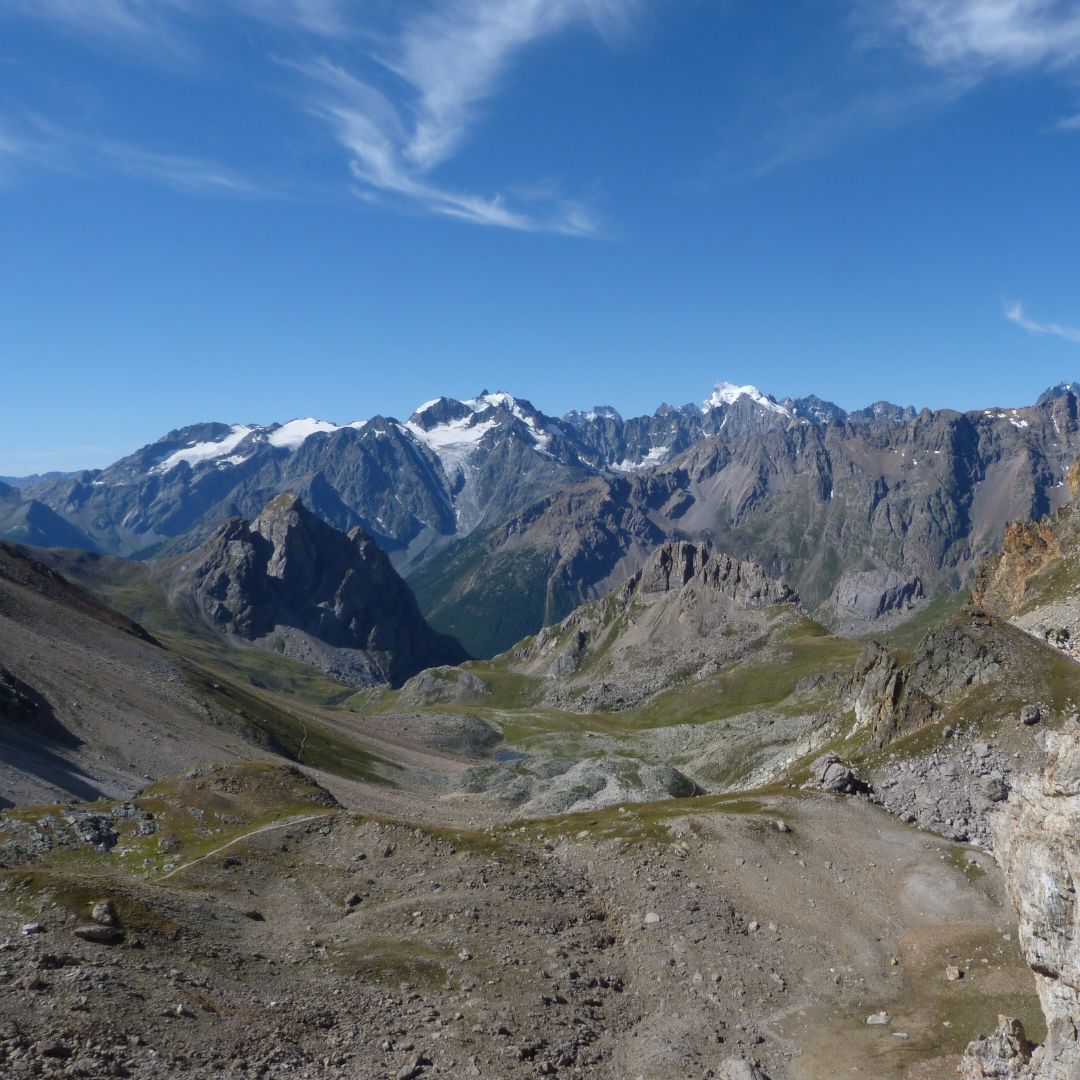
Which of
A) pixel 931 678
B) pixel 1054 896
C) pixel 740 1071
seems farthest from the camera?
pixel 931 678

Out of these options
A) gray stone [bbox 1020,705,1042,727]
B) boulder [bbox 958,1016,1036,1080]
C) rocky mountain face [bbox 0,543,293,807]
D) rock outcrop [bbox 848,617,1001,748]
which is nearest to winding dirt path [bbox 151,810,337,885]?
rocky mountain face [bbox 0,543,293,807]

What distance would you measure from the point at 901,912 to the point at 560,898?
64.4ft

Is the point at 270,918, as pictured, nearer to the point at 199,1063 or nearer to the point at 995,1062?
the point at 199,1063

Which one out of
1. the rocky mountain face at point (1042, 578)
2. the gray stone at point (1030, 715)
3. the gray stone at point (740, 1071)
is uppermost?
the rocky mountain face at point (1042, 578)

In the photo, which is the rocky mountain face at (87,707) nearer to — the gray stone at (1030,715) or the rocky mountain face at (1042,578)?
the gray stone at (1030,715)

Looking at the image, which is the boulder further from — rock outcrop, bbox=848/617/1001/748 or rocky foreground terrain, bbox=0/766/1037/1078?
rock outcrop, bbox=848/617/1001/748

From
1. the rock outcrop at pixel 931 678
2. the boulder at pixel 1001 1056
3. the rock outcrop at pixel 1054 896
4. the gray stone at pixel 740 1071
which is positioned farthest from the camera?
the rock outcrop at pixel 931 678

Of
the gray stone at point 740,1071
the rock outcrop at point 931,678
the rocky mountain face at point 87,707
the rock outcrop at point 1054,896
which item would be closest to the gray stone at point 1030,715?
the rock outcrop at point 931,678

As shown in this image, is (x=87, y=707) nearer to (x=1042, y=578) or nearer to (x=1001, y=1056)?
(x=1001, y=1056)

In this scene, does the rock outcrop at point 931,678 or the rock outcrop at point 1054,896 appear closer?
the rock outcrop at point 1054,896

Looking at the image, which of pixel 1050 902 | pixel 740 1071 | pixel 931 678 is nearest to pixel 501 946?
pixel 740 1071

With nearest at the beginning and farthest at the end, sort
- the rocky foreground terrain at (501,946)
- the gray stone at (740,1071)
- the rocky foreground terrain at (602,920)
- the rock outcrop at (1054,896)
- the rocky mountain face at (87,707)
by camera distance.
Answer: the rock outcrop at (1054,896)
the rocky foreground terrain at (602,920)
the rocky foreground terrain at (501,946)
the gray stone at (740,1071)
the rocky mountain face at (87,707)

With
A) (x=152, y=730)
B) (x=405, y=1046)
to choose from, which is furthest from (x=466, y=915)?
(x=152, y=730)

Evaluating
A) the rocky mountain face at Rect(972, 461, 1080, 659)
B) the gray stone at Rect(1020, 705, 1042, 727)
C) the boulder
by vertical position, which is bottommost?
the boulder
